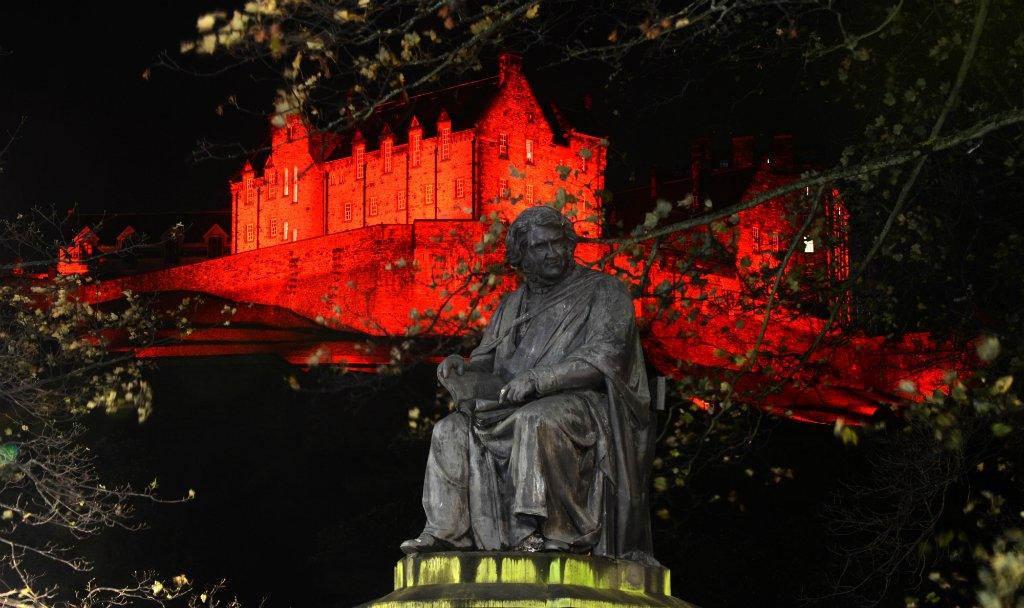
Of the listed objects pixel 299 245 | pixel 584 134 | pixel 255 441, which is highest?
pixel 584 134

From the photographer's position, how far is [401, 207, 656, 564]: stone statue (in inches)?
266

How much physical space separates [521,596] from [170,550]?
2466 cm

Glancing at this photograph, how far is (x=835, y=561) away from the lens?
76.4ft

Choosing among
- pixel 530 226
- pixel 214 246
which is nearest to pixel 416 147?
pixel 214 246

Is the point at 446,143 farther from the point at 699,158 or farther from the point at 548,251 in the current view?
the point at 548,251

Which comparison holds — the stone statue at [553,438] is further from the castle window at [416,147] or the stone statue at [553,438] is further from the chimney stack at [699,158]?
the chimney stack at [699,158]

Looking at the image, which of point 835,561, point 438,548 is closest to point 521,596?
point 438,548

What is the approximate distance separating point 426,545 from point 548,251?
5.41ft

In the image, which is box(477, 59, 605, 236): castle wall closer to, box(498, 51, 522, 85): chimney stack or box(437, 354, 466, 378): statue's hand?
box(498, 51, 522, 85): chimney stack

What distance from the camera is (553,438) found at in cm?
679

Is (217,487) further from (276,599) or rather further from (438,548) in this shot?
(438,548)

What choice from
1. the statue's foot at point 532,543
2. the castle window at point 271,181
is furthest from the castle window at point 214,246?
the statue's foot at point 532,543

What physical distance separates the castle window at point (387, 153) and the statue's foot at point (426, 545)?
5425 cm

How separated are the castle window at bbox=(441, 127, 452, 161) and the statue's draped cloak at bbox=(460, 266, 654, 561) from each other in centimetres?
5052
